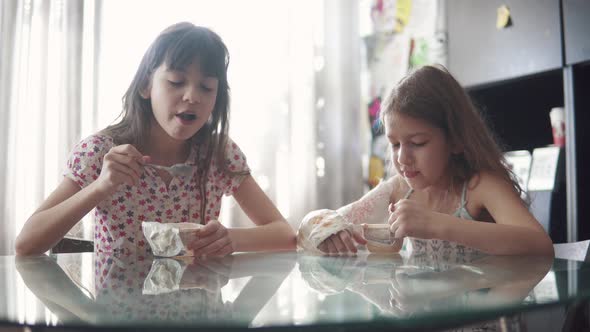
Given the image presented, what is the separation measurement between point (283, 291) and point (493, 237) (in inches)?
23.0

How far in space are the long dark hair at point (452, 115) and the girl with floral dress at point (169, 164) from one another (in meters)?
0.42

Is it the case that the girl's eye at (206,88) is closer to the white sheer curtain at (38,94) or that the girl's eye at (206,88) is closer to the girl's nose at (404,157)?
the girl's nose at (404,157)

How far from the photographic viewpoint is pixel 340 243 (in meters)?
1.03

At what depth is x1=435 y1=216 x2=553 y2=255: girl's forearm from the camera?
952mm

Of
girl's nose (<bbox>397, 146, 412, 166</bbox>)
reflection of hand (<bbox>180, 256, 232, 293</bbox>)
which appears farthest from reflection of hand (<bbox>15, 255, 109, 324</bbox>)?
girl's nose (<bbox>397, 146, 412, 166</bbox>)

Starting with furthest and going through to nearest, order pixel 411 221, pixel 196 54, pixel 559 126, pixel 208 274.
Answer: pixel 559 126 < pixel 196 54 < pixel 411 221 < pixel 208 274

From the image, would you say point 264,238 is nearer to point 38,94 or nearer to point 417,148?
point 417,148

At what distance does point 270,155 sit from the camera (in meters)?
2.76

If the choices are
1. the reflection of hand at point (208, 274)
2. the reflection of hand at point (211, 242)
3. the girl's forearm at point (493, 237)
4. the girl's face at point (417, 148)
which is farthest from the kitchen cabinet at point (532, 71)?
the reflection of hand at point (208, 274)

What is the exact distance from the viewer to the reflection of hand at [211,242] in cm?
96

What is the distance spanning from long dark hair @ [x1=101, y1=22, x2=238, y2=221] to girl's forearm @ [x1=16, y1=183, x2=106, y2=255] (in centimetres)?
30

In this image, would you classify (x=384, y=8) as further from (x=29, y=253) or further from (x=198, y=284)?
(x=198, y=284)

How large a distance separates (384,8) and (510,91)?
1.07m

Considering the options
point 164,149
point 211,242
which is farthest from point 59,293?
point 164,149
